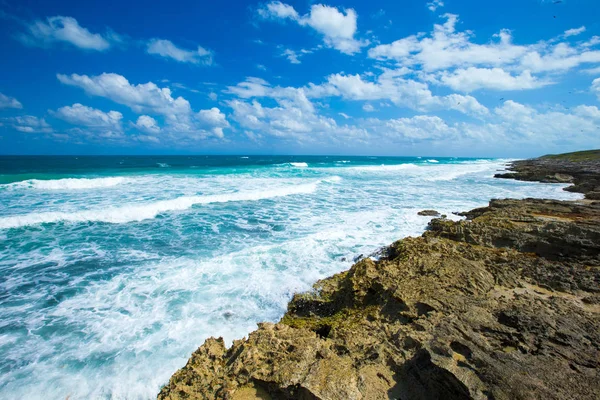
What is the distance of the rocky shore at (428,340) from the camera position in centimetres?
303

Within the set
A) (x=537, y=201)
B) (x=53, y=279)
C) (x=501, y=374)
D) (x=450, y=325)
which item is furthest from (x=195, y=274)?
(x=537, y=201)

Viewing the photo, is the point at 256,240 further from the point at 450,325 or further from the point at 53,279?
the point at 450,325

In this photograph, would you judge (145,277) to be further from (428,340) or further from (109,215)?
(109,215)

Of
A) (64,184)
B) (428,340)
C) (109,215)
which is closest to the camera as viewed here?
(428,340)

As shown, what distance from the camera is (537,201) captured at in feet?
42.4

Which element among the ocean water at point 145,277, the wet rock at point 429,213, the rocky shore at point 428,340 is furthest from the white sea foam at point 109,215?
the wet rock at point 429,213

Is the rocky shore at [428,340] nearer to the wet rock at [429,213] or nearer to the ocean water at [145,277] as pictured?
the ocean water at [145,277]

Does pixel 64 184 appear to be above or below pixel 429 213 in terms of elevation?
below

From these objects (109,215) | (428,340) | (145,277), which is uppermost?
(428,340)

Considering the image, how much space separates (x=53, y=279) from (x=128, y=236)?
363cm

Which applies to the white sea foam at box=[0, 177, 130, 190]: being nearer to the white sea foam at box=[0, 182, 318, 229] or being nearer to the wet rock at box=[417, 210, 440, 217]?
the white sea foam at box=[0, 182, 318, 229]

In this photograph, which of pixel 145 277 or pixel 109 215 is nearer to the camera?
pixel 145 277

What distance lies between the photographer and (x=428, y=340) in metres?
3.54

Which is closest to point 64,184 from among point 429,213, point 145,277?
point 145,277
